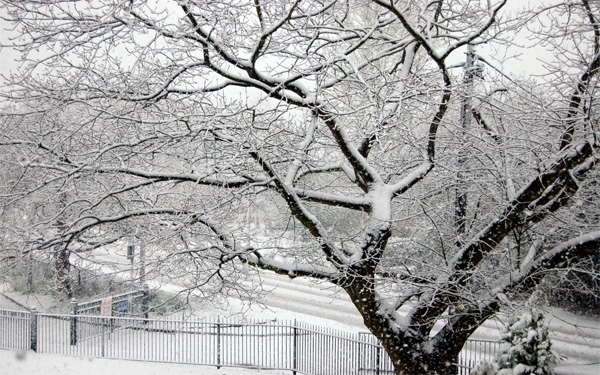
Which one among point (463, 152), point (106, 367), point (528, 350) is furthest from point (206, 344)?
point (528, 350)

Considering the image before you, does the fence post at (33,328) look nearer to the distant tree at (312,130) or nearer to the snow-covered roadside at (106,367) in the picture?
the snow-covered roadside at (106,367)

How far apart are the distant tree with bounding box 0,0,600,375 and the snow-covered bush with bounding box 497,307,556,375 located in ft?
1.79

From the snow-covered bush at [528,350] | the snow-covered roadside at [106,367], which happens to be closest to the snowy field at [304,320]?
the snow-covered roadside at [106,367]

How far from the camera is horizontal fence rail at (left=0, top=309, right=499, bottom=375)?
8.45 metres

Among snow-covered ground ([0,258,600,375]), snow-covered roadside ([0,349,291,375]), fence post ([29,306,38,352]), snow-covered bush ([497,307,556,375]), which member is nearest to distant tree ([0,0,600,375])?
snow-covered bush ([497,307,556,375])

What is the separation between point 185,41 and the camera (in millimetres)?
4797

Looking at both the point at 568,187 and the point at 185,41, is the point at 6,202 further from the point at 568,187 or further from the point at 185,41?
the point at 568,187

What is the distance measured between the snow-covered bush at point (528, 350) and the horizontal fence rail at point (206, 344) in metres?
4.38

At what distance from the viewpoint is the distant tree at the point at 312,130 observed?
432 centimetres

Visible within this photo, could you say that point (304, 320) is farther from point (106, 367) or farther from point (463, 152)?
point (463, 152)

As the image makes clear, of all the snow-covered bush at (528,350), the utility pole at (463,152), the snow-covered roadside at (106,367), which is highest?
the utility pole at (463,152)

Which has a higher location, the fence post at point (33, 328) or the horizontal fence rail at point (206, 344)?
the fence post at point (33, 328)

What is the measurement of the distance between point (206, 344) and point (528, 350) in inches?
277

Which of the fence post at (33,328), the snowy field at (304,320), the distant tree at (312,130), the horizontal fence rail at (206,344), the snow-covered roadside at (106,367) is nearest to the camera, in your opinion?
the distant tree at (312,130)
